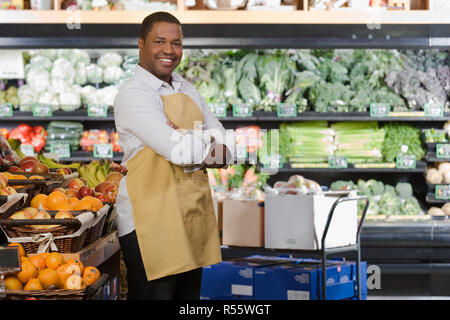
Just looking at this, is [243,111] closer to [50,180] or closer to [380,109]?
[380,109]

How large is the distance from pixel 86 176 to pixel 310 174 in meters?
2.15

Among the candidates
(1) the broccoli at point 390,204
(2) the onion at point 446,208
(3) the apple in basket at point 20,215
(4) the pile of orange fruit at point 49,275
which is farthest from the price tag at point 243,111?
(4) the pile of orange fruit at point 49,275

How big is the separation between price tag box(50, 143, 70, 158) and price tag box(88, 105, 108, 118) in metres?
0.33

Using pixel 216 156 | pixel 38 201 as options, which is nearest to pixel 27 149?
pixel 38 201

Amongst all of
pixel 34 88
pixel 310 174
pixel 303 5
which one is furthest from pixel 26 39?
pixel 310 174

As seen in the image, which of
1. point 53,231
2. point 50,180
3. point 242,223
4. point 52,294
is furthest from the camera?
point 242,223

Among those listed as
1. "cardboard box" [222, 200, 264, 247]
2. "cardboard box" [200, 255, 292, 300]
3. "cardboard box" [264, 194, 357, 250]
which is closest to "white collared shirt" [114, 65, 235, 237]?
"cardboard box" [264, 194, 357, 250]

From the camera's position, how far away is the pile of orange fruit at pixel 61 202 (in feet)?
8.18

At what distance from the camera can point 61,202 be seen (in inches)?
98.2

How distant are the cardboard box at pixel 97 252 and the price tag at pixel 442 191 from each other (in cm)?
282

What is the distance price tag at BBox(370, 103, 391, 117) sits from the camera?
192 inches

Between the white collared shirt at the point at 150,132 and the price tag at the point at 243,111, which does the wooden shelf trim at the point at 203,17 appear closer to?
the price tag at the point at 243,111

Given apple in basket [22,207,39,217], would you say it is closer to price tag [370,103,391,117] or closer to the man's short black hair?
the man's short black hair

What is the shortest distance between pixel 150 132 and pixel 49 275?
564 mm
